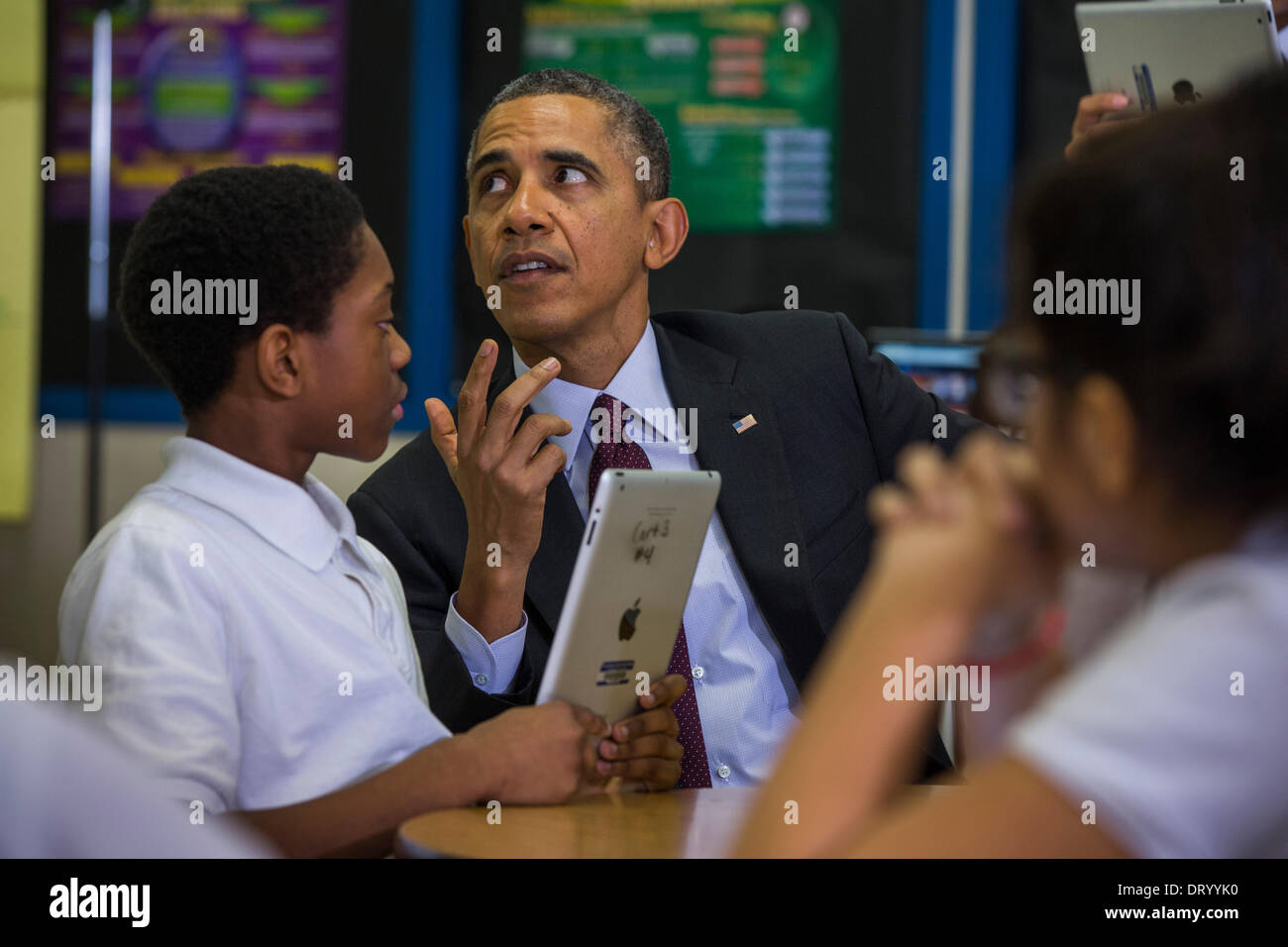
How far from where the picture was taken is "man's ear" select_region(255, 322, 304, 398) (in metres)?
1.42

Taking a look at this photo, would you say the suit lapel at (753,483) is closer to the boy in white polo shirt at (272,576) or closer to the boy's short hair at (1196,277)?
the boy in white polo shirt at (272,576)

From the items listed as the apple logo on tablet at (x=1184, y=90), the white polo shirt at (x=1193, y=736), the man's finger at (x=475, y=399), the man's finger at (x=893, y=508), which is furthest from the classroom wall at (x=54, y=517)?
the white polo shirt at (x=1193, y=736)

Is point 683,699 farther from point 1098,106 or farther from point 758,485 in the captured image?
point 1098,106

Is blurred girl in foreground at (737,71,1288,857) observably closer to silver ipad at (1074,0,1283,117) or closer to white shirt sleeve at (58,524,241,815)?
white shirt sleeve at (58,524,241,815)

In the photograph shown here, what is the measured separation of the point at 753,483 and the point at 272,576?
0.86m

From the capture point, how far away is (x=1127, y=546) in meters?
0.75

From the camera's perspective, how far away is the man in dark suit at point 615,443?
1.68m

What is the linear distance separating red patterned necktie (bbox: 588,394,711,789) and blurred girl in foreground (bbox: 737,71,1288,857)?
3.28 ft

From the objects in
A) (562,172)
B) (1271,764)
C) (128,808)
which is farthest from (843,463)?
(128,808)

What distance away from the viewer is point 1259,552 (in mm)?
719

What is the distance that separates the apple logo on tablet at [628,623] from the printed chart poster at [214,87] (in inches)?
112

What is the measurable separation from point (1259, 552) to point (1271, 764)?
12 centimetres

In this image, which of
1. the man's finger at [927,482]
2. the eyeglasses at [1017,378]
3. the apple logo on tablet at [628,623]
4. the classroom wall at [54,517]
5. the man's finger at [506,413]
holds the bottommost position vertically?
the classroom wall at [54,517]
